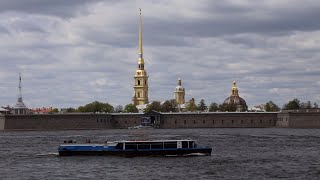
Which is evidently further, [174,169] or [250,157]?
[250,157]

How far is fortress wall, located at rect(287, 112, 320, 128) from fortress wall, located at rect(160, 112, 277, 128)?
438 inches

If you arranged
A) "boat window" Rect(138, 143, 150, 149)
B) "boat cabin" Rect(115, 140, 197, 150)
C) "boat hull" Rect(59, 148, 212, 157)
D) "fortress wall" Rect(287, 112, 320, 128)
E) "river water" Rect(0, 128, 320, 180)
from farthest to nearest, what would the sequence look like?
"fortress wall" Rect(287, 112, 320, 128) < "boat window" Rect(138, 143, 150, 149) < "boat cabin" Rect(115, 140, 197, 150) < "boat hull" Rect(59, 148, 212, 157) < "river water" Rect(0, 128, 320, 180)

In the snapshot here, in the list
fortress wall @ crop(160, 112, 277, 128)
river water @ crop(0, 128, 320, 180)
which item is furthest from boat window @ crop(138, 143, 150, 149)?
fortress wall @ crop(160, 112, 277, 128)

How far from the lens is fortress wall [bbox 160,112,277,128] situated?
445 feet

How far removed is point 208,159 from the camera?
46.9 meters

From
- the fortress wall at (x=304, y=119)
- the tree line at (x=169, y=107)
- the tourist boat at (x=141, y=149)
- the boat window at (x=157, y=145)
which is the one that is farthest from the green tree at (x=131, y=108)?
the boat window at (x=157, y=145)

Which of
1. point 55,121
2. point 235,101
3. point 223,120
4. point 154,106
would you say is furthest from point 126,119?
point 235,101

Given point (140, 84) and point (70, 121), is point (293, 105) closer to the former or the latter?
point (140, 84)

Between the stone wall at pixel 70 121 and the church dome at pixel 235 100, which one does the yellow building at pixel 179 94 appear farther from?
the stone wall at pixel 70 121

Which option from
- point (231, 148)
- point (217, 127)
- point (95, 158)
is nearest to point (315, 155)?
point (231, 148)

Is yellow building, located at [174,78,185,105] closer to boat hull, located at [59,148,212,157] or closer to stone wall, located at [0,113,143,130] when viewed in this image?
stone wall, located at [0,113,143,130]

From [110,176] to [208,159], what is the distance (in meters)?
10.6

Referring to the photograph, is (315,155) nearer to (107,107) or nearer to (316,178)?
(316,178)

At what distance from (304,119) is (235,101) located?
58026mm
